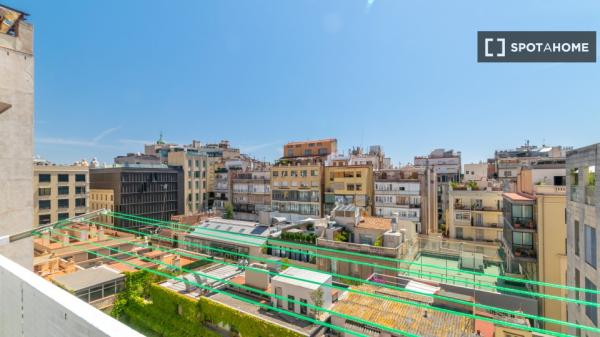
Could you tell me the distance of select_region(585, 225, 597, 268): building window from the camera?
29.3ft

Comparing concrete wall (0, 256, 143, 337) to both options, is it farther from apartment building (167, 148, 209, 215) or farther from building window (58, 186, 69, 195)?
apartment building (167, 148, 209, 215)

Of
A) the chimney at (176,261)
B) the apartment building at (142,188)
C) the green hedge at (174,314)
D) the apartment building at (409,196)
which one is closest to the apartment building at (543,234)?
the apartment building at (409,196)

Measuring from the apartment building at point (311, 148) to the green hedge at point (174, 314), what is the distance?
38.7 meters

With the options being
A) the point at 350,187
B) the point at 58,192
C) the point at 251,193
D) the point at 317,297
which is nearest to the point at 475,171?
the point at 350,187

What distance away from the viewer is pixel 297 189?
39750 millimetres

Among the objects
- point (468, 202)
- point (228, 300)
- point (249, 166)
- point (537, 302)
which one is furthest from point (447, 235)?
point (249, 166)

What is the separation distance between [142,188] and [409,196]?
4125cm

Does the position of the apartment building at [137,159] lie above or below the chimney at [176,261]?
above

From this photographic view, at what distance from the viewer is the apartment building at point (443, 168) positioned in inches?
1654

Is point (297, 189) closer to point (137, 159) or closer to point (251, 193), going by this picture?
point (251, 193)

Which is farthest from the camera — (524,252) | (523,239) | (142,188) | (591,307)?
(142,188)

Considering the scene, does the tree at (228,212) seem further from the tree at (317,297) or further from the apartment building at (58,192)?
the tree at (317,297)

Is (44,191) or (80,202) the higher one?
(44,191)

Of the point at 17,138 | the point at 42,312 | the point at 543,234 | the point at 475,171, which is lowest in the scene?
the point at 543,234
